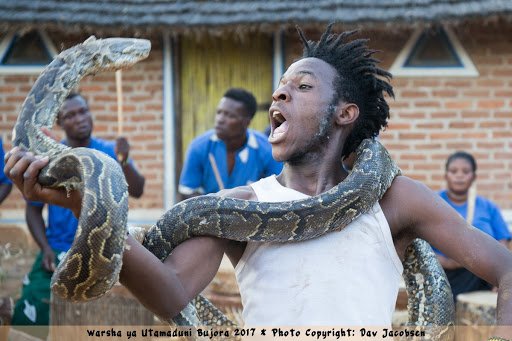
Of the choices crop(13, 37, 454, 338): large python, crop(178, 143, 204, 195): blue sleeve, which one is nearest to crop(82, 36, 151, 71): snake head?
crop(13, 37, 454, 338): large python

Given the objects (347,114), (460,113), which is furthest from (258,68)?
(347,114)

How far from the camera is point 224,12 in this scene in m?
10.0

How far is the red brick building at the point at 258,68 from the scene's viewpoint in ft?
32.4

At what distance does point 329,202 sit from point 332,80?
572mm

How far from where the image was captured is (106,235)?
2.98 meters

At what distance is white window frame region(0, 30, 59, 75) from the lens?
1102 centimetres

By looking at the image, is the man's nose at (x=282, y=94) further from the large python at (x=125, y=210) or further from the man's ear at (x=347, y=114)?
the large python at (x=125, y=210)

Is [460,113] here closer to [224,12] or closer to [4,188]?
[224,12]

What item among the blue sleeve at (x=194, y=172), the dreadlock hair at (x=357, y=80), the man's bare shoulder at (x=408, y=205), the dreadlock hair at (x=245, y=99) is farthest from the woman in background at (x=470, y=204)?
the man's bare shoulder at (x=408, y=205)

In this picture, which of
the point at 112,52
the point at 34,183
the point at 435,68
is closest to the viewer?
the point at 34,183

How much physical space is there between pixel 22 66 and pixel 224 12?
287cm

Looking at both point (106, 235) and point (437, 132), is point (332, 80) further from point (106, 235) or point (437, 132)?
point (437, 132)

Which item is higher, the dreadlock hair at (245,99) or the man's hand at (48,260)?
the dreadlock hair at (245,99)

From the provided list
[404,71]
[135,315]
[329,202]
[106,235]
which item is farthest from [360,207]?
[404,71]
